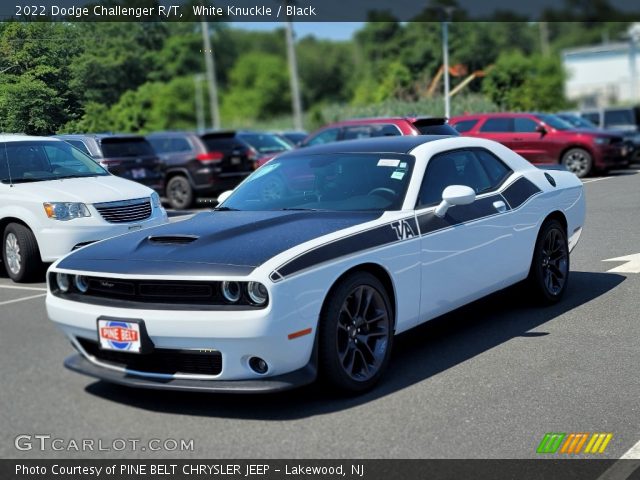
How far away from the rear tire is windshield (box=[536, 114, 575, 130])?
28.4 feet

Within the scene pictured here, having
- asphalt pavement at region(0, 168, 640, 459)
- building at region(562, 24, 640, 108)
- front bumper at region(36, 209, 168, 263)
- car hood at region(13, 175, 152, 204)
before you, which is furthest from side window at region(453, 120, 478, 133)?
building at region(562, 24, 640, 108)

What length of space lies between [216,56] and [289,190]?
10521 cm

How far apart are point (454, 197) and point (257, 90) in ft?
314

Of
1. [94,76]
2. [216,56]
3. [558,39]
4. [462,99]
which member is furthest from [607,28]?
[94,76]

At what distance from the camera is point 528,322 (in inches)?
284

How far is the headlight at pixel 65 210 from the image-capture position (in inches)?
396

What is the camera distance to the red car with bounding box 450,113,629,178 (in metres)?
21.6

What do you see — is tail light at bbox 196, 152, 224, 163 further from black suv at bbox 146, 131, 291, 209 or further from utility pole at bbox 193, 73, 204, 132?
utility pole at bbox 193, 73, 204, 132

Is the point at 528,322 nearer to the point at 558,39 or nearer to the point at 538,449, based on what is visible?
the point at 538,449

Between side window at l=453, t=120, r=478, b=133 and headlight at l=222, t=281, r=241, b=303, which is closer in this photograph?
headlight at l=222, t=281, r=241, b=303

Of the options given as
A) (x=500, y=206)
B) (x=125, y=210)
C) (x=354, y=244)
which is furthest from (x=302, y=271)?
(x=125, y=210)

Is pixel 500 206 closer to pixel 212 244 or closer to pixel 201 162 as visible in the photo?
pixel 212 244

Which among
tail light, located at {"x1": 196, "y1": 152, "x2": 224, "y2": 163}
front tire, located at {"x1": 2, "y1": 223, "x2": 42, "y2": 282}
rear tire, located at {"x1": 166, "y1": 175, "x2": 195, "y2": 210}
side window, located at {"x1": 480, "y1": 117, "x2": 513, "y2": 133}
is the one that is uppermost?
side window, located at {"x1": 480, "y1": 117, "x2": 513, "y2": 133}

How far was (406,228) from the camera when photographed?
596 cm
